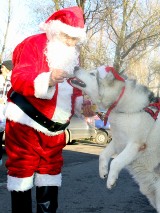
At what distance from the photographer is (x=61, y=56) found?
3.23 meters

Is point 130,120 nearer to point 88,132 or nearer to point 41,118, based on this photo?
point 41,118

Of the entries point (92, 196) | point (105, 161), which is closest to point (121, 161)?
point (105, 161)

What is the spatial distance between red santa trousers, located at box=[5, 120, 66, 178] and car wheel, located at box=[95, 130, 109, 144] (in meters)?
10.3

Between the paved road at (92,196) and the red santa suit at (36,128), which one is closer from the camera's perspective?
the red santa suit at (36,128)

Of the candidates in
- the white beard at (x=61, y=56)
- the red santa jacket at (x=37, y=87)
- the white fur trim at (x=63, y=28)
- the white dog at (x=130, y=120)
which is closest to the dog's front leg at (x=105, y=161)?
the white dog at (x=130, y=120)

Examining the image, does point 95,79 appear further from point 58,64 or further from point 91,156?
point 91,156

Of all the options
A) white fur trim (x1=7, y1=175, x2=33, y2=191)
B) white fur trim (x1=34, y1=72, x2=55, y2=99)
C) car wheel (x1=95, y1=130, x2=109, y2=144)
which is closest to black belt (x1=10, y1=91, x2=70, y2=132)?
white fur trim (x1=34, y1=72, x2=55, y2=99)

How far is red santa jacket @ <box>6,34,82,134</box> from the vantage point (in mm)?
2871

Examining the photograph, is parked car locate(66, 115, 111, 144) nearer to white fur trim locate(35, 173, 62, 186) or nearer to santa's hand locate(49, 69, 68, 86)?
white fur trim locate(35, 173, 62, 186)

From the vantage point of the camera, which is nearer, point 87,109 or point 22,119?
point 22,119

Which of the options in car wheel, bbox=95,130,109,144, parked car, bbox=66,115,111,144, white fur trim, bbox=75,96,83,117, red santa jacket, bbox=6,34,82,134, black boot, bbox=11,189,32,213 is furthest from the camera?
car wheel, bbox=95,130,109,144

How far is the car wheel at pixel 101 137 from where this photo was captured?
531 inches

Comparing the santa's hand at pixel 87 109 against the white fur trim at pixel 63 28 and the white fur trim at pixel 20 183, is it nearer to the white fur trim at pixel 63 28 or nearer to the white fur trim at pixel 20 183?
the white fur trim at pixel 63 28

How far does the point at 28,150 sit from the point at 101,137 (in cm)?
1060
